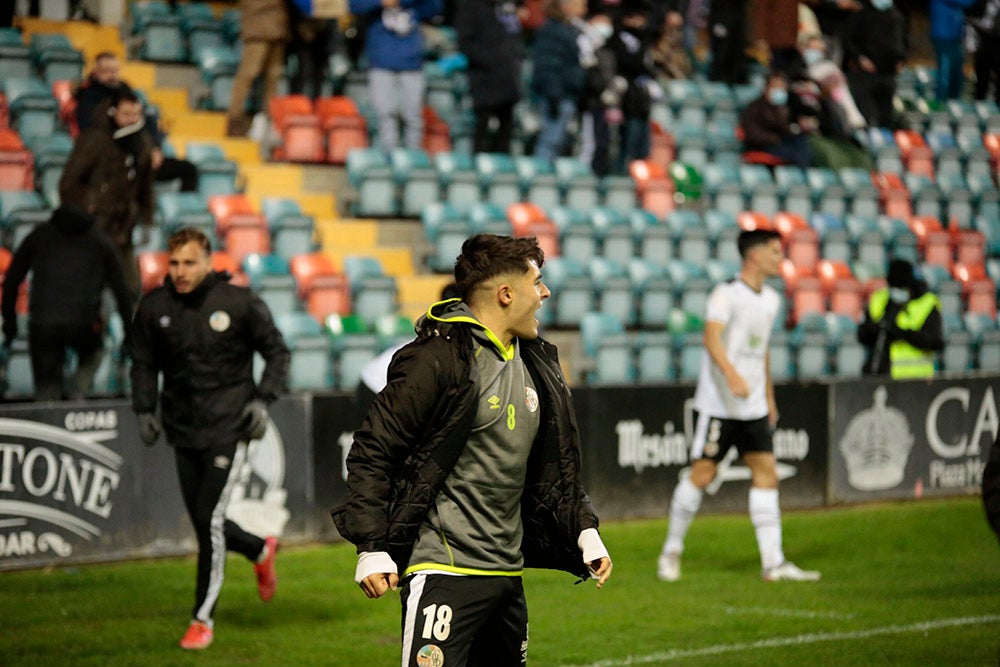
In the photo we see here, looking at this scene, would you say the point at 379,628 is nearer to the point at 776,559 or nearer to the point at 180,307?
the point at 180,307

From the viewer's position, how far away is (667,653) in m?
7.92

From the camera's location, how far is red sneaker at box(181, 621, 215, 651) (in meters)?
7.94

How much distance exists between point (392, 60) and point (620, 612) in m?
8.24

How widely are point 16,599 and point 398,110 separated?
27.7 ft

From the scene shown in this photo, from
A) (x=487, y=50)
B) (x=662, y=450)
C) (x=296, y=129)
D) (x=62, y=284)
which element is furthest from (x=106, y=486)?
(x=487, y=50)

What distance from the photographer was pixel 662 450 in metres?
13.3

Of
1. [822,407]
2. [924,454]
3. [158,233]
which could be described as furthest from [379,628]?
[924,454]

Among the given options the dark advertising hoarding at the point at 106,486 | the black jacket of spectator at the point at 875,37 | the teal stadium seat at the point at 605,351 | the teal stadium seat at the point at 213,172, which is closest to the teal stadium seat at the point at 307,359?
the dark advertising hoarding at the point at 106,486

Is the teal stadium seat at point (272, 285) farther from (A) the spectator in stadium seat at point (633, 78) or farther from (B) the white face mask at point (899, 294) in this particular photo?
(B) the white face mask at point (899, 294)

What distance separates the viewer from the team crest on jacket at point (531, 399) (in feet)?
16.3

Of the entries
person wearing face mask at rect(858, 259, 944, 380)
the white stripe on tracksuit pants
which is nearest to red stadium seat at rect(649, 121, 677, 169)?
person wearing face mask at rect(858, 259, 944, 380)

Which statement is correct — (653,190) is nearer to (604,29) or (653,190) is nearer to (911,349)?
(604,29)

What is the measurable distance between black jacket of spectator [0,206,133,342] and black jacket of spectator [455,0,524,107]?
20.5 ft

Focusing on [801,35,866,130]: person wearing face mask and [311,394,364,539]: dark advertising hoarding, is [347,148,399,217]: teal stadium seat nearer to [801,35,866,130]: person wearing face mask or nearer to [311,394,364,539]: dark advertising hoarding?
[311,394,364,539]: dark advertising hoarding
